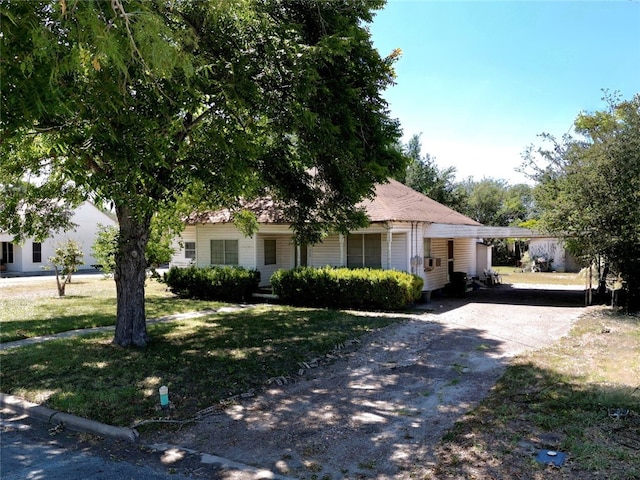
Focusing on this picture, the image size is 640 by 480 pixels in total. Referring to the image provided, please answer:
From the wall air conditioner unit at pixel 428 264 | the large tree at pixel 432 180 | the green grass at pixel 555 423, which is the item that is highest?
the large tree at pixel 432 180

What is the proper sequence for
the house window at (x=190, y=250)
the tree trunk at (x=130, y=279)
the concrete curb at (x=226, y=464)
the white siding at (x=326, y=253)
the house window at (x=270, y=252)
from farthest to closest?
1. the house window at (x=190, y=250)
2. the house window at (x=270, y=252)
3. the white siding at (x=326, y=253)
4. the tree trunk at (x=130, y=279)
5. the concrete curb at (x=226, y=464)

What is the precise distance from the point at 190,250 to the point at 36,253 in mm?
18189

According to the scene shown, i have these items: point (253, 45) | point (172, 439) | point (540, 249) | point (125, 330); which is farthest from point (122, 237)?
point (540, 249)

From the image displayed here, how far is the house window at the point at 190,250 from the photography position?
20125 mm

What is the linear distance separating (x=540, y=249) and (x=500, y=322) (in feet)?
82.4

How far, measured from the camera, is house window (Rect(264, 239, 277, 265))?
1878cm

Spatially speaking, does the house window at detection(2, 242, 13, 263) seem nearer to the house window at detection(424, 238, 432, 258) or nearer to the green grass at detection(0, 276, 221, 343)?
the green grass at detection(0, 276, 221, 343)

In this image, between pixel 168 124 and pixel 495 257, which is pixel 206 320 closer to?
pixel 168 124

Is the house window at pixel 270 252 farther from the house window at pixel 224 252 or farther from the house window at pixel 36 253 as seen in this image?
the house window at pixel 36 253

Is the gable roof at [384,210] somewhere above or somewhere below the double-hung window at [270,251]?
above

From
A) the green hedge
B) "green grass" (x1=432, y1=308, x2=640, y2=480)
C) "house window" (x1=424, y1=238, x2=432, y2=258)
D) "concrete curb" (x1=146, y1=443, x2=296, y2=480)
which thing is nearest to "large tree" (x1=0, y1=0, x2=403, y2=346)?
"concrete curb" (x1=146, y1=443, x2=296, y2=480)

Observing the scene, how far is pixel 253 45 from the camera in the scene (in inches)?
303

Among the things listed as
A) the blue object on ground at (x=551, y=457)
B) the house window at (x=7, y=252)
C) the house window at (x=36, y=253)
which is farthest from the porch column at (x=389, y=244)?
the house window at (x=7, y=252)

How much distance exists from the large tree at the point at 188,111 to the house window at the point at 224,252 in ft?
26.0
